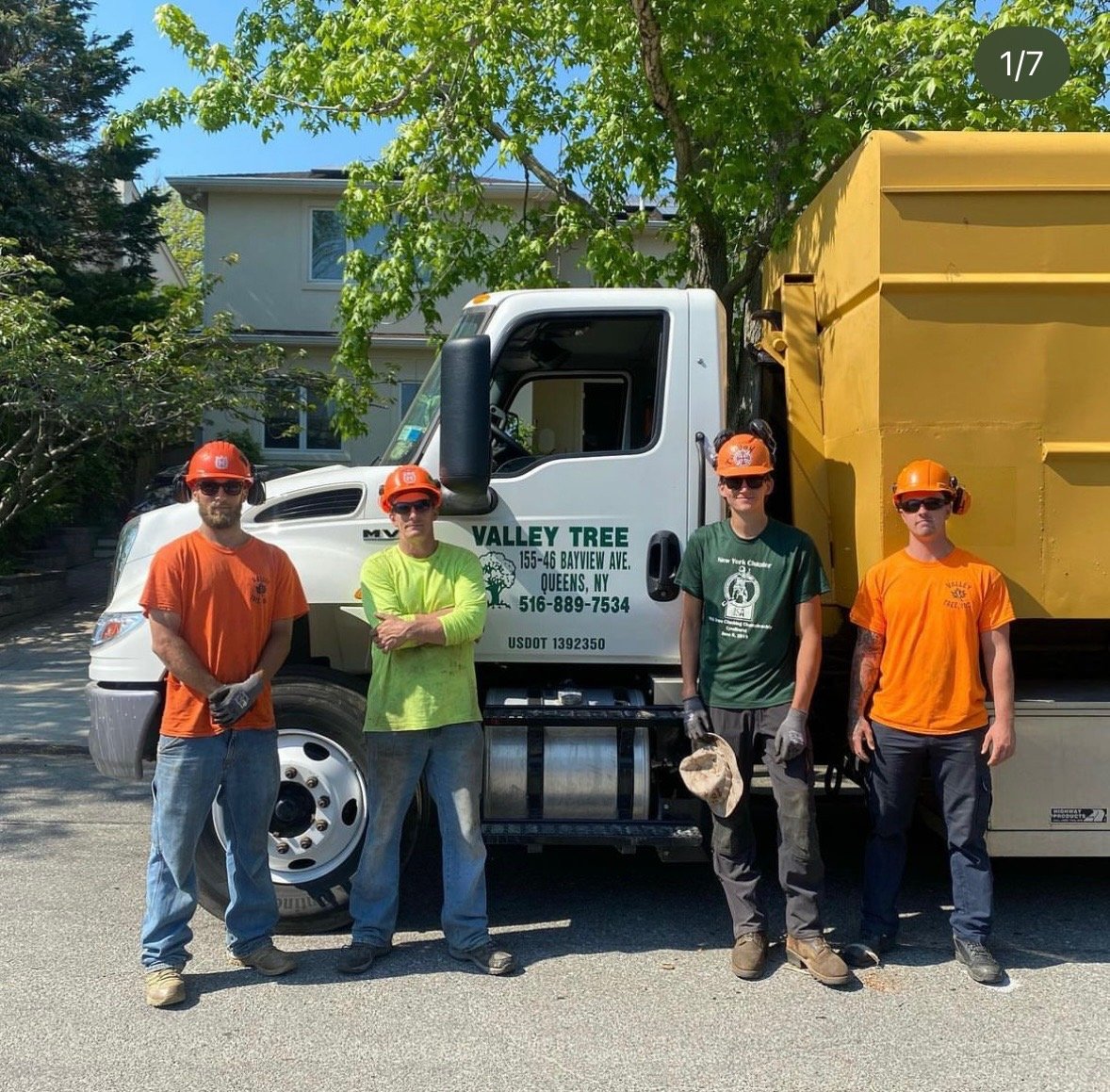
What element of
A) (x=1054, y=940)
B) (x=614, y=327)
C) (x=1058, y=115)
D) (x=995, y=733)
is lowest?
(x=1054, y=940)

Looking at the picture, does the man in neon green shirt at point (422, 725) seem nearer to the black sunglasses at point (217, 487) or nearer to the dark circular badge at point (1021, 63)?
the black sunglasses at point (217, 487)

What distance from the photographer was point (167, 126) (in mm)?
9656

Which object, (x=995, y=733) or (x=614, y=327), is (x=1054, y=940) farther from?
(x=614, y=327)

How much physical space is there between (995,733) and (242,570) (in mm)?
2920

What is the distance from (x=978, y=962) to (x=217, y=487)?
3.39 metres

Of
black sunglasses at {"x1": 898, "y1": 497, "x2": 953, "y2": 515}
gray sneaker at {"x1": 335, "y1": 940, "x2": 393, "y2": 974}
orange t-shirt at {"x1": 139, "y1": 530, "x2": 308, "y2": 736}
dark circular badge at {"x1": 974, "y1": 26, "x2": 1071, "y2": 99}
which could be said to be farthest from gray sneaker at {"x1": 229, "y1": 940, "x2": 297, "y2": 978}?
dark circular badge at {"x1": 974, "y1": 26, "x2": 1071, "y2": 99}

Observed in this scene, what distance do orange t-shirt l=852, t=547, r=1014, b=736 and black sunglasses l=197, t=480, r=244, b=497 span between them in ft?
7.98

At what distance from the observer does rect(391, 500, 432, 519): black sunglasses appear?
434 centimetres

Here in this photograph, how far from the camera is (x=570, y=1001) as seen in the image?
13.7 ft

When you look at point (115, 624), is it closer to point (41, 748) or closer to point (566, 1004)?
point (566, 1004)

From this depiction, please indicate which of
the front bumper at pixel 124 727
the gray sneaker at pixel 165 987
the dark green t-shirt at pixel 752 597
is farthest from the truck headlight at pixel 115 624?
the dark green t-shirt at pixel 752 597

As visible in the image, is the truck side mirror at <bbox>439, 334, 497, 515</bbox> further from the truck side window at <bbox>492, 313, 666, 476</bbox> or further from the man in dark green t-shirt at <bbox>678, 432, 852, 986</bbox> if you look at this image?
the man in dark green t-shirt at <bbox>678, 432, 852, 986</bbox>

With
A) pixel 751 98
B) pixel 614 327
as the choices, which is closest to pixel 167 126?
pixel 751 98

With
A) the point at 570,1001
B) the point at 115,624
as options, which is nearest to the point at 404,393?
the point at 115,624
